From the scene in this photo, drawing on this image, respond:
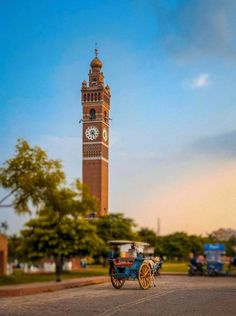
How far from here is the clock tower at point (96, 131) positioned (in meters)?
80.6

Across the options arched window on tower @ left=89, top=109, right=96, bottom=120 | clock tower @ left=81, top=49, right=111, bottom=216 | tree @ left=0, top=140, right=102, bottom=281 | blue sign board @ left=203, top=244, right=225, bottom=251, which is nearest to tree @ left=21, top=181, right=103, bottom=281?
tree @ left=0, top=140, right=102, bottom=281

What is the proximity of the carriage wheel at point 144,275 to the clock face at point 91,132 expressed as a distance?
5964 cm

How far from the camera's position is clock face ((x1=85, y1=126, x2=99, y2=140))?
80806 millimetres

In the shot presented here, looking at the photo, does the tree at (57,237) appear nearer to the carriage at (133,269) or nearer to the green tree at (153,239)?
the carriage at (133,269)

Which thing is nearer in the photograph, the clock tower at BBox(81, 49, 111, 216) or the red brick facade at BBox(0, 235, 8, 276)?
the red brick facade at BBox(0, 235, 8, 276)

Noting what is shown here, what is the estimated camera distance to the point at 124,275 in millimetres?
21141

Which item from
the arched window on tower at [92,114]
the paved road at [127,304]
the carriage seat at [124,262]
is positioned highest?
the arched window on tower at [92,114]

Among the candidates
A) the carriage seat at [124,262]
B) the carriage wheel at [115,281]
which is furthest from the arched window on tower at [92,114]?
the carriage seat at [124,262]

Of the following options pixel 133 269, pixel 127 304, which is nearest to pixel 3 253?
pixel 133 269

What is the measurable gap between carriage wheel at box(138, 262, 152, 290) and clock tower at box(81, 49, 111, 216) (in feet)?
183

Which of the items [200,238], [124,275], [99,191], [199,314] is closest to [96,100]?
[99,191]

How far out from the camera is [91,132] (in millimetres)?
81312

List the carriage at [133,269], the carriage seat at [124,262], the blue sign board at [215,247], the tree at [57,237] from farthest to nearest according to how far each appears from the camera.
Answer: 1. the blue sign board at [215,247]
2. the tree at [57,237]
3. the carriage seat at [124,262]
4. the carriage at [133,269]

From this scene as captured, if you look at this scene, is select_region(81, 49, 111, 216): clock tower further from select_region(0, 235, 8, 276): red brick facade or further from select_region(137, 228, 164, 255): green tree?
select_region(0, 235, 8, 276): red brick facade
